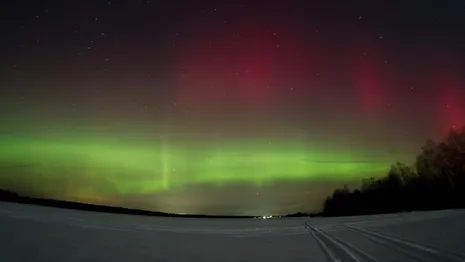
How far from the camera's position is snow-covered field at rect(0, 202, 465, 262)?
26.6 ft

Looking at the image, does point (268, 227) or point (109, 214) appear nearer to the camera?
point (268, 227)

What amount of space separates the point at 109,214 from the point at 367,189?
9.23 meters

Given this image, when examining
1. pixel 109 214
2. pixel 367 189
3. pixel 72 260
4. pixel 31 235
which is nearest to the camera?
pixel 72 260

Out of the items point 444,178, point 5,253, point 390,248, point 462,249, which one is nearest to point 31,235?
point 5,253

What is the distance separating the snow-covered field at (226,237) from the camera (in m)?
8.09

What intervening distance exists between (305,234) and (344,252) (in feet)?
8.28

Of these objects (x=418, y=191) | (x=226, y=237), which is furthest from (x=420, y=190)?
(x=226, y=237)

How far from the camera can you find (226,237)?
35.6ft

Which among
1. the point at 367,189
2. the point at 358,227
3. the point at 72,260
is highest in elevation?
the point at 367,189

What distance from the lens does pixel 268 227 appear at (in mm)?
12352

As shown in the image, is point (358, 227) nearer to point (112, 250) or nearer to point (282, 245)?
point (282, 245)

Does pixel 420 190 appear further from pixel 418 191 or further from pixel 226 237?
pixel 226 237

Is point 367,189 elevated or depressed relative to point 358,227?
elevated

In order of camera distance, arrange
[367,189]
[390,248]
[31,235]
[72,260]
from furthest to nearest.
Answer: [367,189] → [31,235] → [390,248] → [72,260]
